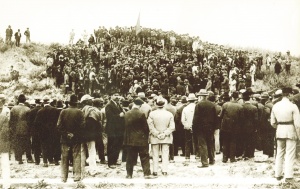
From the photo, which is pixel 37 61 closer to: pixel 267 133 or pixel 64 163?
pixel 267 133

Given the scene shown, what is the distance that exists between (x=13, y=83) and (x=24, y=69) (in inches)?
112

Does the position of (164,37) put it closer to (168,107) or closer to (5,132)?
(168,107)

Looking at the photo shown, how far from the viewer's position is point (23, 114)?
1274cm

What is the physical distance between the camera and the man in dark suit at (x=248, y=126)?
40.4ft

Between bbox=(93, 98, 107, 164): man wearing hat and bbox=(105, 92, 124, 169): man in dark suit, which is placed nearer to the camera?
bbox=(93, 98, 107, 164): man wearing hat

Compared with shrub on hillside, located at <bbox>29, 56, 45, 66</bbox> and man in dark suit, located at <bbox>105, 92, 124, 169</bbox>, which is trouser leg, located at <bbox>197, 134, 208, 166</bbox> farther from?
shrub on hillside, located at <bbox>29, 56, 45, 66</bbox>

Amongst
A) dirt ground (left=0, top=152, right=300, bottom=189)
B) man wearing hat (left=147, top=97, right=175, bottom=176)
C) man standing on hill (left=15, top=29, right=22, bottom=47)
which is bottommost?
dirt ground (left=0, top=152, right=300, bottom=189)

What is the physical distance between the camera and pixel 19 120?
41.7 ft

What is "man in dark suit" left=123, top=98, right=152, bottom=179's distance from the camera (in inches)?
412

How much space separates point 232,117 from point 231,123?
0.16 meters

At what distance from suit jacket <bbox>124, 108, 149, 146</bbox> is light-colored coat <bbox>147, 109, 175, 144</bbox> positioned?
33 centimetres

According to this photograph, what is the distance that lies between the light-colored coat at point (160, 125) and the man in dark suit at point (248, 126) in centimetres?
241

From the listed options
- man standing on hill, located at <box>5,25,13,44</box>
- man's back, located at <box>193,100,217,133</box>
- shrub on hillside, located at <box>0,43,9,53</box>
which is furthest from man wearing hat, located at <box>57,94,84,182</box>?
shrub on hillside, located at <box>0,43,9,53</box>

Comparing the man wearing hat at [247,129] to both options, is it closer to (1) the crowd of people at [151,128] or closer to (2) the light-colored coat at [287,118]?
(1) the crowd of people at [151,128]
